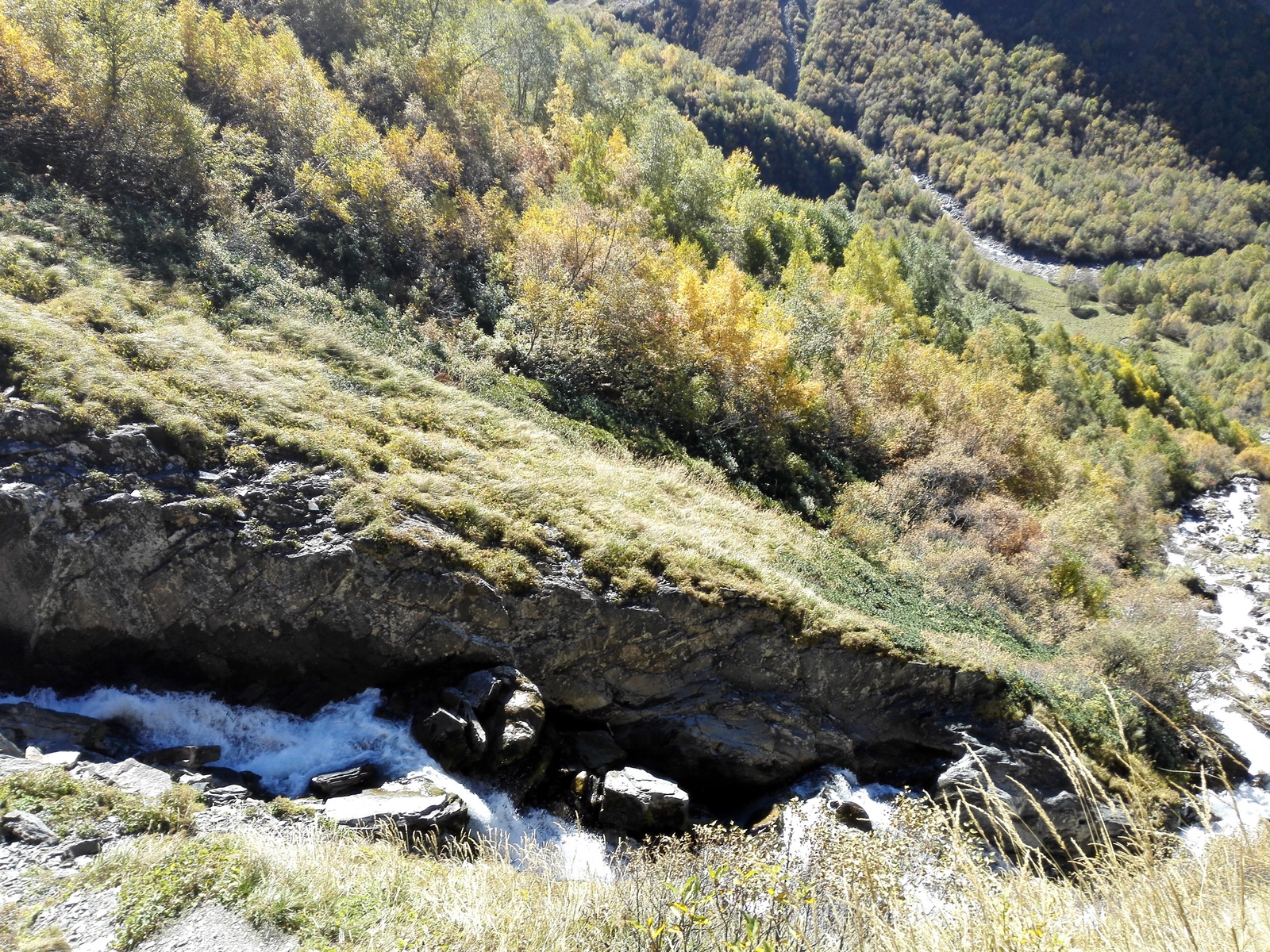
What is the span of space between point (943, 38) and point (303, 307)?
221154 millimetres

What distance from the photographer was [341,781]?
1059 cm

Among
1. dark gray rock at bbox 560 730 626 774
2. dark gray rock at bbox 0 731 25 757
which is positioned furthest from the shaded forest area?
dark gray rock at bbox 0 731 25 757

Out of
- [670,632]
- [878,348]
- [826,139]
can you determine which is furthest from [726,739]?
[826,139]

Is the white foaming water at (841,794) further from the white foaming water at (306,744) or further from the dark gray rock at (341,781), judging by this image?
the dark gray rock at (341,781)

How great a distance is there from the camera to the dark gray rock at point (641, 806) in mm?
11789

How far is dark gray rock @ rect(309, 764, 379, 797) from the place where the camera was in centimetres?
1050

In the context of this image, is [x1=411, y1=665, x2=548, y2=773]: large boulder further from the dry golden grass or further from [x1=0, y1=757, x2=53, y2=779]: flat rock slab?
[x1=0, y1=757, x2=53, y2=779]: flat rock slab

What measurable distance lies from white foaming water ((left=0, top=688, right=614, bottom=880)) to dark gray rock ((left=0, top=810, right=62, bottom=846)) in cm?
347

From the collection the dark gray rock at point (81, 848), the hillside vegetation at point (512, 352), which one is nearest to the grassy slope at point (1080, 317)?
the hillside vegetation at point (512, 352)

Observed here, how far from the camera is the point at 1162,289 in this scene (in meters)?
117

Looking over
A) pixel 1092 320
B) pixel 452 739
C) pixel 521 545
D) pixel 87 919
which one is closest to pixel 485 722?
pixel 452 739

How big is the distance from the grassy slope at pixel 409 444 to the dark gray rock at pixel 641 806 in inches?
154

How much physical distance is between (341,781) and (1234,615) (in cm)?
4465

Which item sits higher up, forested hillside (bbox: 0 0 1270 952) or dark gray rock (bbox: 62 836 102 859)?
forested hillside (bbox: 0 0 1270 952)
